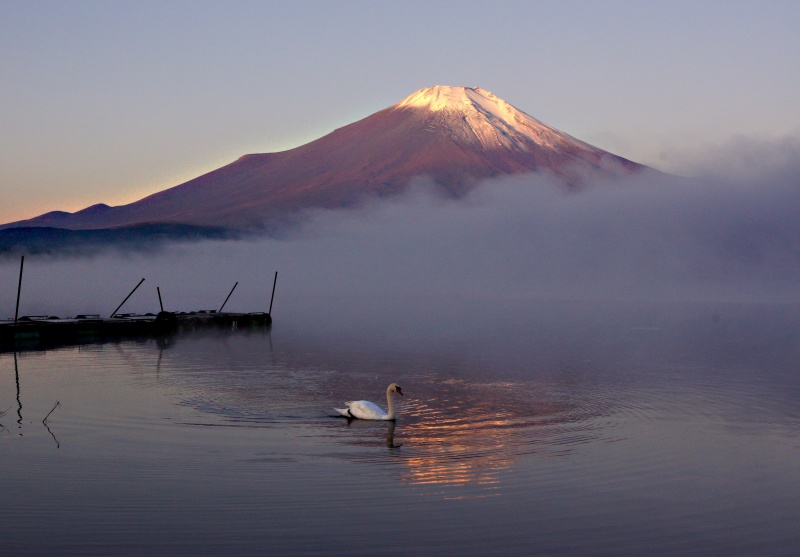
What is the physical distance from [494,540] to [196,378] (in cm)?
2255

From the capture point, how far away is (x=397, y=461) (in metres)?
20.1

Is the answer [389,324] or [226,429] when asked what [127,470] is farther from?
[389,324]

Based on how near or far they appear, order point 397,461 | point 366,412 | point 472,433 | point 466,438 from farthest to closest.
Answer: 1. point 366,412
2. point 472,433
3. point 466,438
4. point 397,461

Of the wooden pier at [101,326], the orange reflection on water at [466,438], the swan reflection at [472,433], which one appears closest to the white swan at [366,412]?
the swan reflection at [472,433]

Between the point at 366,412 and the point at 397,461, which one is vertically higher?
the point at 366,412

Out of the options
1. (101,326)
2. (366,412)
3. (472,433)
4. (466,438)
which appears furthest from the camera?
(101,326)

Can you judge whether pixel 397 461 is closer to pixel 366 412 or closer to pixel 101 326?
pixel 366 412

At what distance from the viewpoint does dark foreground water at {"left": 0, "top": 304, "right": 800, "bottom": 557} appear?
14609 millimetres

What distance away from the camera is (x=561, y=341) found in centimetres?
6162

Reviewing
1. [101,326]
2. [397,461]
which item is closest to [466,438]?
[397,461]

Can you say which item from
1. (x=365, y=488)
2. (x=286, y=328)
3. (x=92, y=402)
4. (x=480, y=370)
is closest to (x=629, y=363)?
(x=480, y=370)

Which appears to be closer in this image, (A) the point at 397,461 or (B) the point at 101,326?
(A) the point at 397,461

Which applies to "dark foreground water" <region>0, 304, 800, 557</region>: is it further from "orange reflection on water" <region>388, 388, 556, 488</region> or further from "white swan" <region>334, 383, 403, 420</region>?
"white swan" <region>334, 383, 403, 420</region>

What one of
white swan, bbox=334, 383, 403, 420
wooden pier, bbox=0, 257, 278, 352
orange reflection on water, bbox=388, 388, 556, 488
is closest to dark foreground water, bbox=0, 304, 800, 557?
orange reflection on water, bbox=388, 388, 556, 488
